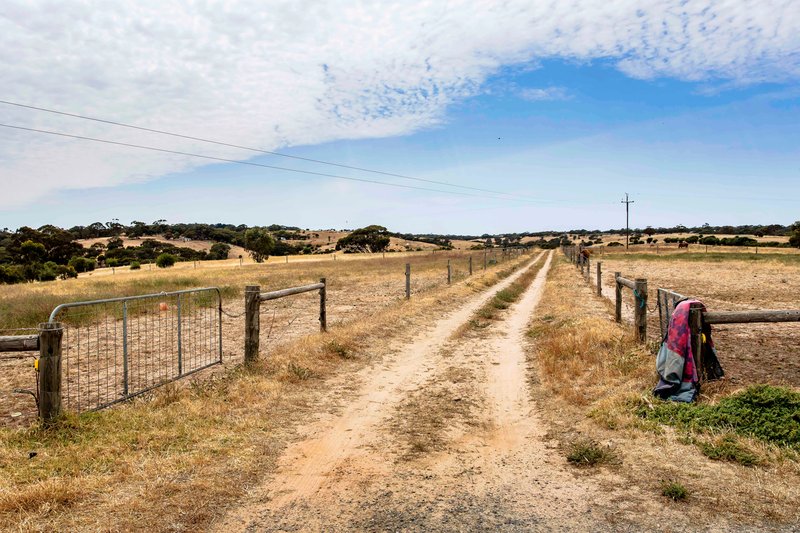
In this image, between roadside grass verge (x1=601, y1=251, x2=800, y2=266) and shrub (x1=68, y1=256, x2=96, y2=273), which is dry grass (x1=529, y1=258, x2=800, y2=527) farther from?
shrub (x1=68, y1=256, x2=96, y2=273)

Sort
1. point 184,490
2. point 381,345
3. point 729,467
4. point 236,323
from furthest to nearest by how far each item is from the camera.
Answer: point 236,323 < point 381,345 < point 729,467 < point 184,490

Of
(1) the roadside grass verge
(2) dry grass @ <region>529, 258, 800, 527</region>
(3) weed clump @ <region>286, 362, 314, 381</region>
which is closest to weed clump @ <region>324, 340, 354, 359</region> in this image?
(3) weed clump @ <region>286, 362, 314, 381</region>

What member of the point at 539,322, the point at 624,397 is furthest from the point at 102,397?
the point at 539,322

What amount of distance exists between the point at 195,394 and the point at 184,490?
2880 mm

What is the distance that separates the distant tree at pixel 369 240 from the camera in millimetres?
126625

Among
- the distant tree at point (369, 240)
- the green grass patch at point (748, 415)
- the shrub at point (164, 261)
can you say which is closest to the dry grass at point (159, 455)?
the green grass patch at point (748, 415)

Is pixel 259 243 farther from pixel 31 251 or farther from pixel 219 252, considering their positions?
pixel 219 252

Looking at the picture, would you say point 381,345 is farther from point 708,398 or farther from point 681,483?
point 681,483

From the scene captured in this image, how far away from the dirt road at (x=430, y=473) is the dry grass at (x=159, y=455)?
0.38 metres

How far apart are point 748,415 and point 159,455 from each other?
20.5 ft

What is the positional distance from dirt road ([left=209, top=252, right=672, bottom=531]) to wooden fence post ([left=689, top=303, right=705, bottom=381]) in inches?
87.7

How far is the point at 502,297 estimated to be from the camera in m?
21.2

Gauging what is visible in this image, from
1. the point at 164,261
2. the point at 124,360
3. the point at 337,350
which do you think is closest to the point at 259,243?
the point at 164,261

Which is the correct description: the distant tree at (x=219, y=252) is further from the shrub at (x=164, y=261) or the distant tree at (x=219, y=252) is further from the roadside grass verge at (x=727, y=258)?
the roadside grass verge at (x=727, y=258)
